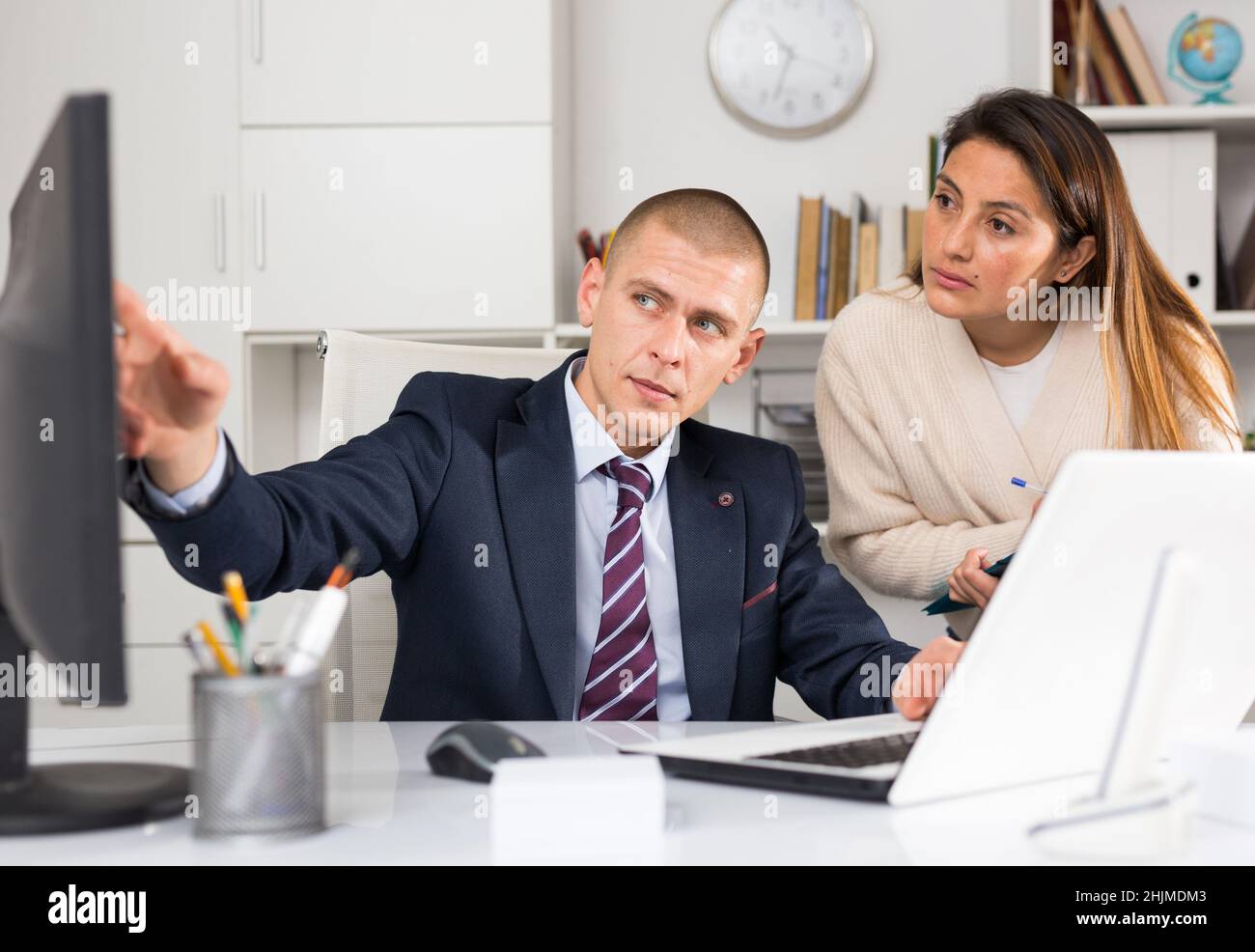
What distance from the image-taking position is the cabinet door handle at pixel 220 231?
2744mm

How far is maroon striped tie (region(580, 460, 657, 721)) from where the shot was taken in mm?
1384

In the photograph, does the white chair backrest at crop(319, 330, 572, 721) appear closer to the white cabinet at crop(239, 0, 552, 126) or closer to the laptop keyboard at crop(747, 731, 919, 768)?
the laptop keyboard at crop(747, 731, 919, 768)

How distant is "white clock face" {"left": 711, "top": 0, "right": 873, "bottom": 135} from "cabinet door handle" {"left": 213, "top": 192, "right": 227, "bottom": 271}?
119 centimetres

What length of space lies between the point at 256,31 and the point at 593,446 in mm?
1736

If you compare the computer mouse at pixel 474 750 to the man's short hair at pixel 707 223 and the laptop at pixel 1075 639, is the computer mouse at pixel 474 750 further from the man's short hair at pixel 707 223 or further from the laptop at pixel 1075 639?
the man's short hair at pixel 707 223

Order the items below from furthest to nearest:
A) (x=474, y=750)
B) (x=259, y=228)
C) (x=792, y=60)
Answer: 1. (x=792, y=60)
2. (x=259, y=228)
3. (x=474, y=750)

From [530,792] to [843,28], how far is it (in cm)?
269

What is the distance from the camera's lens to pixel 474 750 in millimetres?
875

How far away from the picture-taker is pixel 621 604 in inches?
55.2

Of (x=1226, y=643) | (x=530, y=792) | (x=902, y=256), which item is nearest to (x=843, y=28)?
(x=902, y=256)

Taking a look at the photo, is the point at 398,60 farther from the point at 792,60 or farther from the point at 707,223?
the point at 707,223

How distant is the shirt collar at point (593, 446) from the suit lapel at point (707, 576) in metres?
0.02

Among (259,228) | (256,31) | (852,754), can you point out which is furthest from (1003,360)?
(256,31)

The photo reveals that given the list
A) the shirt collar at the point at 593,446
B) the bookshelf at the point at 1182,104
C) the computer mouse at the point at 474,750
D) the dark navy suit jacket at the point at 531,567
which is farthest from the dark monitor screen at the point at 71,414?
the bookshelf at the point at 1182,104
